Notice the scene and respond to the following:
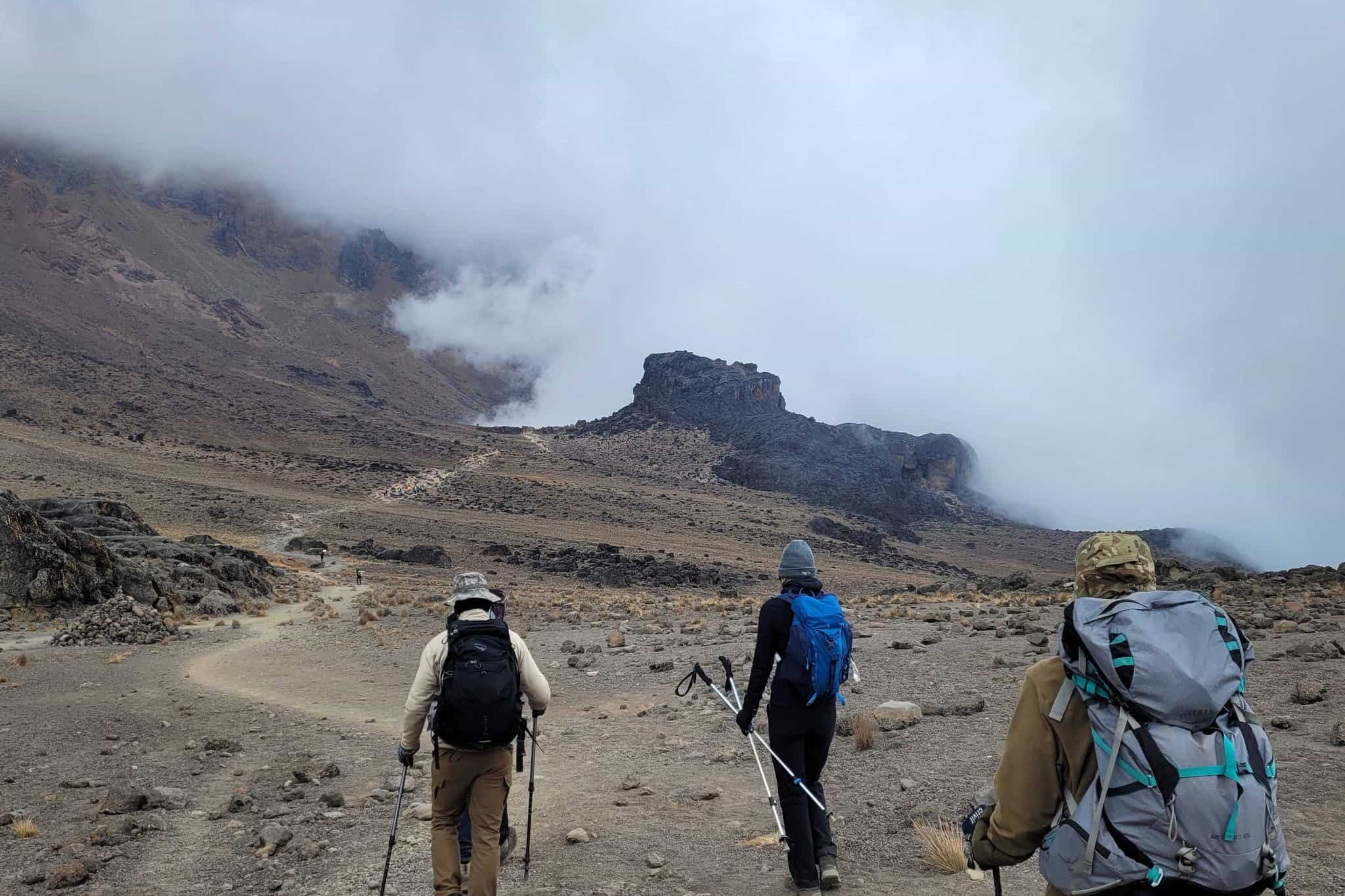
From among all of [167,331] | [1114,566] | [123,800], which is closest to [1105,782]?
[1114,566]

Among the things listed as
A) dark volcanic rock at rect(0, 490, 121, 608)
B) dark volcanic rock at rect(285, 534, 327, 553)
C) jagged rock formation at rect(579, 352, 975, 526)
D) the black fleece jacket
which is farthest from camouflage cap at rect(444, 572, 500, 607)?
jagged rock formation at rect(579, 352, 975, 526)

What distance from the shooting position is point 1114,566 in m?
2.70

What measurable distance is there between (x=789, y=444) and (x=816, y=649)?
384ft

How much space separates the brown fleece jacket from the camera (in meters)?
2.45

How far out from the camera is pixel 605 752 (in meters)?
9.45

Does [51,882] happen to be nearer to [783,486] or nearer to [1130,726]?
[1130,726]

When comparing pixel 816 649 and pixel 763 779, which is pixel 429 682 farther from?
pixel 763 779

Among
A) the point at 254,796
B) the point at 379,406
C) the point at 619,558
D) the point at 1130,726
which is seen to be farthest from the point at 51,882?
the point at 379,406

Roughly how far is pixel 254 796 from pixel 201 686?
22.3 feet

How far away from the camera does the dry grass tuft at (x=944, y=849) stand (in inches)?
208

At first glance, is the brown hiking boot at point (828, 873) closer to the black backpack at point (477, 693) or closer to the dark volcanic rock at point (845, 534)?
the black backpack at point (477, 693)

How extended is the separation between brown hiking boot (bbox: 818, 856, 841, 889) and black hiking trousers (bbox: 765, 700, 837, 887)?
79mm

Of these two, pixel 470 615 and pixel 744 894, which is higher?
pixel 470 615

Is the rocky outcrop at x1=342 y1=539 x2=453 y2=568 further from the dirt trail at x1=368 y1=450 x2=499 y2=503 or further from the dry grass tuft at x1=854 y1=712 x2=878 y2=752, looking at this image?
the dry grass tuft at x1=854 y1=712 x2=878 y2=752
